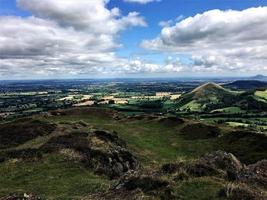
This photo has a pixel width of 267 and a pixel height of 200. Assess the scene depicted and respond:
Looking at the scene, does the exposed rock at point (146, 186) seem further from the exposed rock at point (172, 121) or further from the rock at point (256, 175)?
the exposed rock at point (172, 121)

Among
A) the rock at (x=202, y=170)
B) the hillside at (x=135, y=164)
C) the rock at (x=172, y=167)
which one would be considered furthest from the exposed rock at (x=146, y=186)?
the rock at (x=202, y=170)

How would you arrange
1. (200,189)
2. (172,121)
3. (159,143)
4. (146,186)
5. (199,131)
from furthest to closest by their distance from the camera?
(172,121) → (199,131) → (159,143) → (146,186) → (200,189)

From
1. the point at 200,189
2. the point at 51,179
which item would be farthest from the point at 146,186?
the point at 51,179

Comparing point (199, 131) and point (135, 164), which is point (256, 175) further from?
point (199, 131)

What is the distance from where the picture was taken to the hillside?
2378cm

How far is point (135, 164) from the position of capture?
156 feet

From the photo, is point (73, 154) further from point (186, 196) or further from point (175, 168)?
point (186, 196)

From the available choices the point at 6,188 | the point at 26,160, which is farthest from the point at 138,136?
the point at 6,188

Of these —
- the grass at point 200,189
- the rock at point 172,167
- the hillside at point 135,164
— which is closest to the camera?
the grass at point 200,189

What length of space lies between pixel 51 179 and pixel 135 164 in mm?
15205

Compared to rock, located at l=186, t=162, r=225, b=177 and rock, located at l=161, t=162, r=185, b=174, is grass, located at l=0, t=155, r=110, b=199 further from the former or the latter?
rock, located at l=186, t=162, r=225, b=177

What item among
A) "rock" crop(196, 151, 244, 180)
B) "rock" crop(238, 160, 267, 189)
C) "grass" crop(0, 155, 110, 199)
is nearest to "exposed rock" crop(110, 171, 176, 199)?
"grass" crop(0, 155, 110, 199)

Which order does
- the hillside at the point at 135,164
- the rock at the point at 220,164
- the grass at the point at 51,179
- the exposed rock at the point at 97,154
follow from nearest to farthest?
the hillside at the point at 135,164, the rock at the point at 220,164, the grass at the point at 51,179, the exposed rock at the point at 97,154

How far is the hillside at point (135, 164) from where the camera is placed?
2378cm
